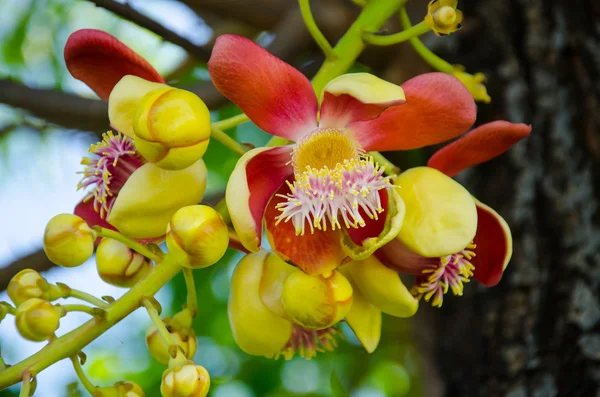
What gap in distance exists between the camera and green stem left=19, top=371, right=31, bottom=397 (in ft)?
2.50

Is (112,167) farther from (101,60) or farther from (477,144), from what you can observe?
(477,144)

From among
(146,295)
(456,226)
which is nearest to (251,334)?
(146,295)

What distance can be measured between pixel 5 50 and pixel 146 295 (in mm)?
1601

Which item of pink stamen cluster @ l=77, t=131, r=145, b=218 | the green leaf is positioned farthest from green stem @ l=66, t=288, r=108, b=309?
the green leaf

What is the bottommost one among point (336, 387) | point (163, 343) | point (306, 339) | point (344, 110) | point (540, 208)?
point (336, 387)

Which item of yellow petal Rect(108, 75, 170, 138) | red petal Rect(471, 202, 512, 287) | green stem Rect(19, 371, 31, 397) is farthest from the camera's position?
red petal Rect(471, 202, 512, 287)

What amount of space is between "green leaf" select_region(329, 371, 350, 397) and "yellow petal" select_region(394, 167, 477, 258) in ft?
4.21

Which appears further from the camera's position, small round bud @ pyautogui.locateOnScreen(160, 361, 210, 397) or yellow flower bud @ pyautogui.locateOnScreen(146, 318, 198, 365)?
yellow flower bud @ pyautogui.locateOnScreen(146, 318, 198, 365)

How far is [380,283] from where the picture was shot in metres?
0.91

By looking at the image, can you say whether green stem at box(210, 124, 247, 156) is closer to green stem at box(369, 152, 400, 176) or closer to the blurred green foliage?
green stem at box(369, 152, 400, 176)

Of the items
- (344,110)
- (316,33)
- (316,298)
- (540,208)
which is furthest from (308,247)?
(540,208)

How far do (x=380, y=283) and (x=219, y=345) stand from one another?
1.24 m

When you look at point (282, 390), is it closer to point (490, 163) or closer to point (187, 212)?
point (490, 163)

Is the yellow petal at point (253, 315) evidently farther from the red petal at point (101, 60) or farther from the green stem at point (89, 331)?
the red petal at point (101, 60)
